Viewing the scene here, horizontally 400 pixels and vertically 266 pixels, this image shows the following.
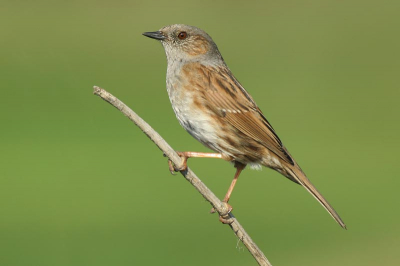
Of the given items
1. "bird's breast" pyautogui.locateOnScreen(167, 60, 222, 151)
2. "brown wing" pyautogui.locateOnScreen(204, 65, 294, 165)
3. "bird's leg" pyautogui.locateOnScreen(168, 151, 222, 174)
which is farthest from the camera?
"brown wing" pyautogui.locateOnScreen(204, 65, 294, 165)

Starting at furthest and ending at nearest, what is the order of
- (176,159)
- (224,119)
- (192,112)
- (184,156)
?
(224,119), (192,112), (184,156), (176,159)

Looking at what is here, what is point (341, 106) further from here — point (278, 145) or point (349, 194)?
point (278, 145)

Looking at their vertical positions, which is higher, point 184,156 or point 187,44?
point 187,44

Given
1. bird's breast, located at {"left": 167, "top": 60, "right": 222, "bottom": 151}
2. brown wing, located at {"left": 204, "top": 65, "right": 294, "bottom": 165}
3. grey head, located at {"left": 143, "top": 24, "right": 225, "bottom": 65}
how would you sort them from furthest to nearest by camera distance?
grey head, located at {"left": 143, "top": 24, "right": 225, "bottom": 65} < brown wing, located at {"left": 204, "top": 65, "right": 294, "bottom": 165} < bird's breast, located at {"left": 167, "top": 60, "right": 222, "bottom": 151}

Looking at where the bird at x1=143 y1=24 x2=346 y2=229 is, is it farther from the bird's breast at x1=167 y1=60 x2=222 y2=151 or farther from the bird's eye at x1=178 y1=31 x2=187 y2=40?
the bird's eye at x1=178 y1=31 x2=187 y2=40

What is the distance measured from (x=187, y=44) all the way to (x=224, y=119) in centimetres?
76

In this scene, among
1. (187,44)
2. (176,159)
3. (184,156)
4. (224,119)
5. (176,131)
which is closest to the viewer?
(176,159)

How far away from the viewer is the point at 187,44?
6.32 m

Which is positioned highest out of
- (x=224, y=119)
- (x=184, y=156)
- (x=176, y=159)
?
(x=224, y=119)

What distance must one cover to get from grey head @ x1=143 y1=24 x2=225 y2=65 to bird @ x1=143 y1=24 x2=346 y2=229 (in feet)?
0.32

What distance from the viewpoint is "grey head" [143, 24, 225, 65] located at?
6.28 metres

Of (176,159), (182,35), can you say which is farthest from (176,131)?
(176,159)

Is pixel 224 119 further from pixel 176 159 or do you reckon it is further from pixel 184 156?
pixel 176 159

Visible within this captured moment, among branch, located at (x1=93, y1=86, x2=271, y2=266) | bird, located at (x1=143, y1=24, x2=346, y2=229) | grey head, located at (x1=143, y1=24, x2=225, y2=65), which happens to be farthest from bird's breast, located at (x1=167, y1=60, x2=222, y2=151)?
branch, located at (x1=93, y1=86, x2=271, y2=266)
